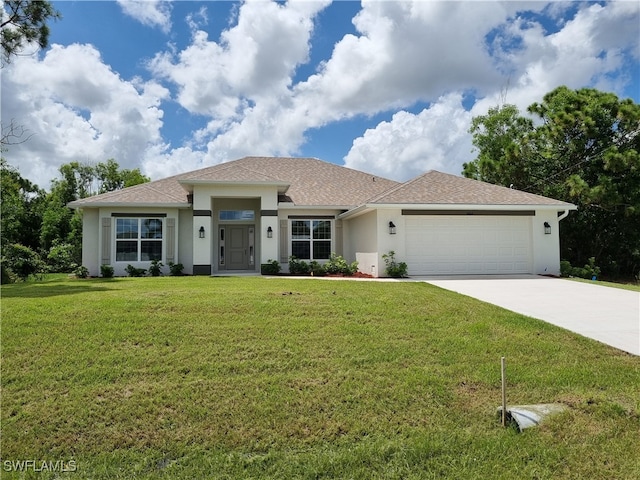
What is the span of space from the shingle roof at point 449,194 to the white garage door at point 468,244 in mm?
614

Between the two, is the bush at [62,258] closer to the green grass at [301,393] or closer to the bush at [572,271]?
the green grass at [301,393]

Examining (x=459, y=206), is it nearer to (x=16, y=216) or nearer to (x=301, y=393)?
(x=301, y=393)

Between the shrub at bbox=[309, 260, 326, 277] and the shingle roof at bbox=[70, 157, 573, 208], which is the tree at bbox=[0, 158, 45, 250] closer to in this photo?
the shingle roof at bbox=[70, 157, 573, 208]

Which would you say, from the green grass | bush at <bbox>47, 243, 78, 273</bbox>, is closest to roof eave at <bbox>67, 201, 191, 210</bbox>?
bush at <bbox>47, 243, 78, 273</bbox>

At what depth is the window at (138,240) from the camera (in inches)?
632

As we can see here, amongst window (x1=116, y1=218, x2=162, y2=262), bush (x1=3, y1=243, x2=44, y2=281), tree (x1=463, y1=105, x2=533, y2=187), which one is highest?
tree (x1=463, y1=105, x2=533, y2=187)

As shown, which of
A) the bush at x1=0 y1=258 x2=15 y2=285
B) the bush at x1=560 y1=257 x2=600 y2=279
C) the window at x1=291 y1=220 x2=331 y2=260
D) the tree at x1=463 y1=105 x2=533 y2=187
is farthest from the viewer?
the tree at x1=463 y1=105 x2=533 y2=187

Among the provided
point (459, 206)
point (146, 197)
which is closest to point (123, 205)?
point (146, 197)

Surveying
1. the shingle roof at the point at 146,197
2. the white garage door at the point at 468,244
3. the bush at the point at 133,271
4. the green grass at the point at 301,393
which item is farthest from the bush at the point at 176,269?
the white garage door at the point at 468,244

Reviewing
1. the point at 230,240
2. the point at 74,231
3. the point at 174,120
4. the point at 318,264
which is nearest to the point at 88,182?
the point at 74,231

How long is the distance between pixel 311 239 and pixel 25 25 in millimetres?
12241

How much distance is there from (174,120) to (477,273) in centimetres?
1619

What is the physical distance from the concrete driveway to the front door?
858cm

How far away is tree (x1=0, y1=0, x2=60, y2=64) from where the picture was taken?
12.2 meters
